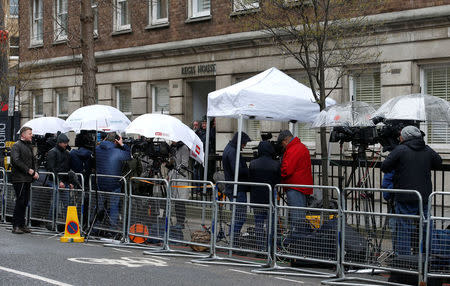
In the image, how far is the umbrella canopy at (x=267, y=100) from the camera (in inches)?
518

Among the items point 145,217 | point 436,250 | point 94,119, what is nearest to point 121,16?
point 94,119

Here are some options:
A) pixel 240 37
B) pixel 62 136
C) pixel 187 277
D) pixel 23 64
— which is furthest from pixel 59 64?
pixel 187 277

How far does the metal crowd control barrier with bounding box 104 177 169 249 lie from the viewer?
12.7 m

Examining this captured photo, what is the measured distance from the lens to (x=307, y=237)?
10492 mm

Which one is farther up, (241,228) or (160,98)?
(160,98)

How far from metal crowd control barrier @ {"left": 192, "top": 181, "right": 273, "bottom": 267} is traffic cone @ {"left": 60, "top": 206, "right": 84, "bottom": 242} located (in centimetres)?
297

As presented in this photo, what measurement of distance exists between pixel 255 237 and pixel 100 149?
4370mm

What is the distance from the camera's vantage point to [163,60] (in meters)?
25.2

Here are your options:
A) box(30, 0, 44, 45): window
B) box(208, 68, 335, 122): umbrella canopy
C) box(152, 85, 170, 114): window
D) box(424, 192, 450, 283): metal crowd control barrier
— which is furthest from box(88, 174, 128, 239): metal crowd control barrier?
box(30, 0, 44, 45): window

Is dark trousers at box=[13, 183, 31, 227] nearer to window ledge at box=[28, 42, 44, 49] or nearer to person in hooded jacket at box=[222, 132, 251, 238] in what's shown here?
person in hooded jacket at box=[222, 132, 251, 238]

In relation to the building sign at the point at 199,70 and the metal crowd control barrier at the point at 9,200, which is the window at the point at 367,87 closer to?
the building sign at the point at 199,70

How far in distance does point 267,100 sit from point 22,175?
4995 mm

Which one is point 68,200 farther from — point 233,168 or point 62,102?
point 62,102

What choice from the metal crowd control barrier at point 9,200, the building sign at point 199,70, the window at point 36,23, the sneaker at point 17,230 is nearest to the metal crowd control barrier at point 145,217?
the sneaker at point 17,230
